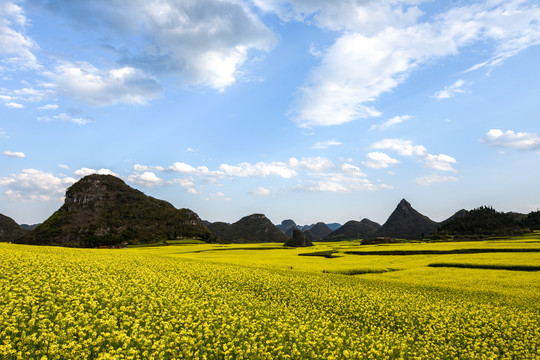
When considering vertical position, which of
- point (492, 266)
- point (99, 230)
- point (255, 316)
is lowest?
point (492, 266)

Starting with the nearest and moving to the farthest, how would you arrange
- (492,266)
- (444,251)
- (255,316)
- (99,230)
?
(255,316) < (492,266) < (444,251) < (99,230)

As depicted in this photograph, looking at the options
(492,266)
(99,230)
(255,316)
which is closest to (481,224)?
(492,266)

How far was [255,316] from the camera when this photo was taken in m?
15.6

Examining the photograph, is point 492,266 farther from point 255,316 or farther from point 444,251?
point 255,316

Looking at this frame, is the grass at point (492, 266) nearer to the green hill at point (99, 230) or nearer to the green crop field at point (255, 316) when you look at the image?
the green crop field at point (255, 316)

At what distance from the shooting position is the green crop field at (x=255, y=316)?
1018 centimetres

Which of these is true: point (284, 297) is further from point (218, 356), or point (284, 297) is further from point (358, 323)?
point (218, 356)

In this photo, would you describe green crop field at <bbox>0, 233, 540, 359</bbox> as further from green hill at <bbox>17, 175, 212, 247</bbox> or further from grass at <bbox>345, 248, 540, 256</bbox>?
green hill at <bbox>17, 175, 212, 247</bbox>

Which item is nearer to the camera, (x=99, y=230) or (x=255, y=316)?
(x=255, y=316)

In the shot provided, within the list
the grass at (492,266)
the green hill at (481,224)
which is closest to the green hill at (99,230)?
the green hill at (481,224)

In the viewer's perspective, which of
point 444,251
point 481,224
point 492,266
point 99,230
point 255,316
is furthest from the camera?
point 99,230

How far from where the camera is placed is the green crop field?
33.4 ft

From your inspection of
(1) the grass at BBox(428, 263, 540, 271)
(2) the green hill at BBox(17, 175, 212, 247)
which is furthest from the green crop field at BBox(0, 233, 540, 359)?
(2) the green hill at BBox(17, 175, 212, 247)

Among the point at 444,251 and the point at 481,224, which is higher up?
the point at 481,224
